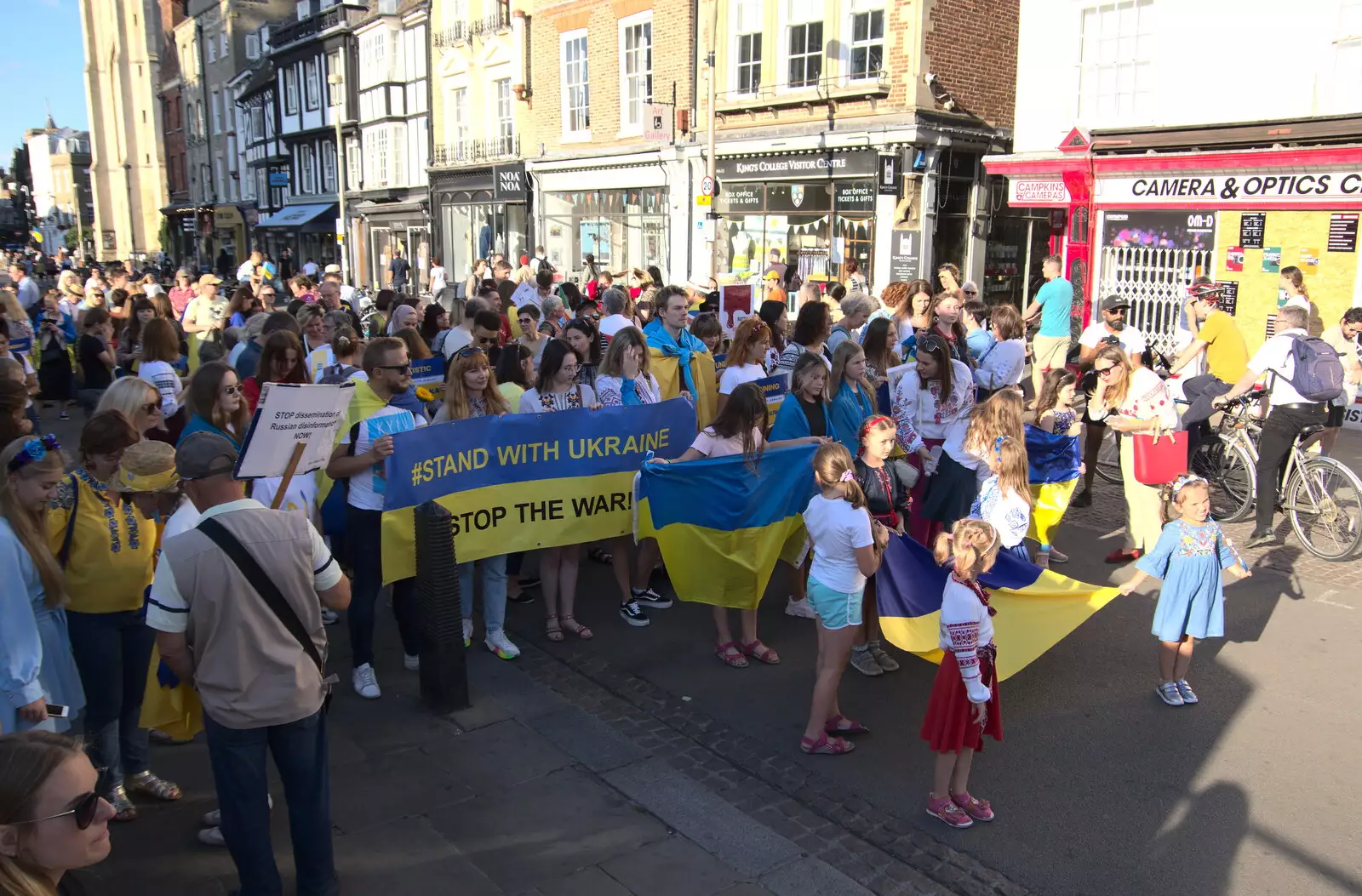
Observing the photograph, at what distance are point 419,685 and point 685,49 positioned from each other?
1984 centimetres

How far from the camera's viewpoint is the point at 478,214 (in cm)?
3209

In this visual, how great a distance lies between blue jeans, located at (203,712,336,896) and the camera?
349 centimetres

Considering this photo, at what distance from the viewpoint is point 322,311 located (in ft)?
29.8

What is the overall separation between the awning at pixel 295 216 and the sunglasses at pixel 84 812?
144 ft

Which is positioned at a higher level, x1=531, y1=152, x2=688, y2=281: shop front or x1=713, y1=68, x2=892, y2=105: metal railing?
x1=713, y1=68, x2=892, y2=105: metal railing

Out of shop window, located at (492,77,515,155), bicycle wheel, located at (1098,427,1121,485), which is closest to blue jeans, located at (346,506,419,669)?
bicycle wheel, located at (1098,427,1121,485)

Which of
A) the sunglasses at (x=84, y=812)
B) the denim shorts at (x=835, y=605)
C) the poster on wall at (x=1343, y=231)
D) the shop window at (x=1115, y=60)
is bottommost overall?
the denim shorts at (x=835, y=605)

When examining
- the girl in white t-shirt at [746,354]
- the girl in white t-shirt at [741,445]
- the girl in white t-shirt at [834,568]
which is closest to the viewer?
the girl in white t-shirt at [834,568]

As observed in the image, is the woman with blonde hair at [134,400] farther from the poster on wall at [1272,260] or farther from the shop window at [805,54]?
the shop window at [805,54]

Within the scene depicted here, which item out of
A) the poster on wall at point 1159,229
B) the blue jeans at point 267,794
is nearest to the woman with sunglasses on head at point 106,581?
the blue jeans at point 267,794

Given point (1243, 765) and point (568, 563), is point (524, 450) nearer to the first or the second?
point (568, 563)

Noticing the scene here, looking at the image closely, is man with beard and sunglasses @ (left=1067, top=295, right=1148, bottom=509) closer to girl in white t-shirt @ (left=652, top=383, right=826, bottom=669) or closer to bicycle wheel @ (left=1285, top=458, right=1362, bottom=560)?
bicycle wheel @ (left=1285, top=458, right=1362, bottom=560)

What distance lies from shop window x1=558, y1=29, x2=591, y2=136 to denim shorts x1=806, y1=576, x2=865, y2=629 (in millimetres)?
23525

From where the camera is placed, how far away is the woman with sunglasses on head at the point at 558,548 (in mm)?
6535
